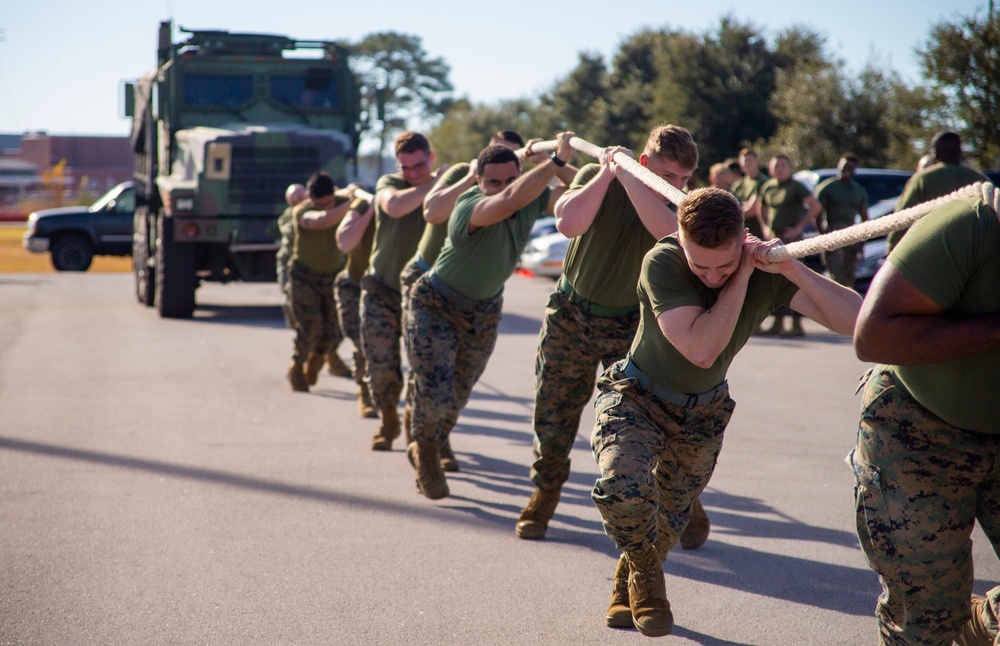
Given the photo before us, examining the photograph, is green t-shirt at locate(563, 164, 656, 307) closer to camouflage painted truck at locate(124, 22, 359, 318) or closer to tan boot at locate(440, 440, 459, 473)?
tan boot at locate(440, 440, 459, 473)

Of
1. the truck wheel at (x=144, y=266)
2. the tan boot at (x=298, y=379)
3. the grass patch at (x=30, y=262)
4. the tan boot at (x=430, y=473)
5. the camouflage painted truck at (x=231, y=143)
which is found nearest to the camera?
the tan boot at (x=430, y=473)

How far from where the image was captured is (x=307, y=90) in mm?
16797

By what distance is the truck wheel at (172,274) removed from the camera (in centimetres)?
1574

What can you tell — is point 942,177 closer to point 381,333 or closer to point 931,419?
point 381,333

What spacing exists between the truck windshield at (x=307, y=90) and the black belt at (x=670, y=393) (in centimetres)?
1351

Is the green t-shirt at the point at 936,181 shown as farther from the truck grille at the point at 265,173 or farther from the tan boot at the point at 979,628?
the truck grille at the point at 265,173

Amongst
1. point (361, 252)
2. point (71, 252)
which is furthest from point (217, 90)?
point (71, 252)

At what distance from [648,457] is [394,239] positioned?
3.85m

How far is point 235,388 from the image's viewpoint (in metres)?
10.3

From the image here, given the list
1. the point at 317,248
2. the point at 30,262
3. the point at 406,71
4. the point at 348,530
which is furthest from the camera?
the point at 406,71

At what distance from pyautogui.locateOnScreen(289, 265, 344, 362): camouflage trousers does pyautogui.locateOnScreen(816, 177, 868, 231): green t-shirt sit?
6618 millimetres

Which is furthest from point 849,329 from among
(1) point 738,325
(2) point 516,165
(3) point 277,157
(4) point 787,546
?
(3) point 277,157

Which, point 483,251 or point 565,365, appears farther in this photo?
point 483,251

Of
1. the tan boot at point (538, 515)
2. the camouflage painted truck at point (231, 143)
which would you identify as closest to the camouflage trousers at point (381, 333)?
the tan boot at point (538, 515)
